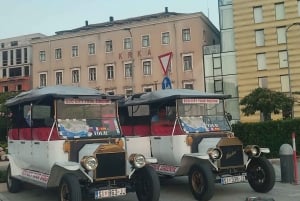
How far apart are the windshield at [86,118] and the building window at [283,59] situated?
38893mm

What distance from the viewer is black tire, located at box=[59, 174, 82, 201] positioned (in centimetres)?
863

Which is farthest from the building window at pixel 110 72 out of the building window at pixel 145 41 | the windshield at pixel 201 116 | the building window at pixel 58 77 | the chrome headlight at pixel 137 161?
the chrome headlight at pixel 137 161

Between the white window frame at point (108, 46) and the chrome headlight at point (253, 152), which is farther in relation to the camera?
the white window frame at point (108, 46)

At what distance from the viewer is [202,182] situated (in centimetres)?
1015

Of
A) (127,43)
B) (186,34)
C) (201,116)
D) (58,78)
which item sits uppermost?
(186,34)

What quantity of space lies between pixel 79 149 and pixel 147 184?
1.68 meters

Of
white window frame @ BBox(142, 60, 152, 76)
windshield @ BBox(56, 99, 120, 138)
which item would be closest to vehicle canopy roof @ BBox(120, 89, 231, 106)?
windshield @ BBox(56, 99, 120, 138)

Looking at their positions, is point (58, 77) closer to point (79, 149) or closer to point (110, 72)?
point (110, 72)

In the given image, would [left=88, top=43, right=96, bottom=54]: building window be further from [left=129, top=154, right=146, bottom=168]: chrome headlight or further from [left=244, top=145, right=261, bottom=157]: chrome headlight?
[left=129, top=154, right=146, bottom=168]: chrome headlight

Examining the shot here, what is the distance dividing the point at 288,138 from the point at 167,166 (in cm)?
1043

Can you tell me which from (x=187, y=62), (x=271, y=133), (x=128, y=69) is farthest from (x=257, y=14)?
(x=271, y=133)

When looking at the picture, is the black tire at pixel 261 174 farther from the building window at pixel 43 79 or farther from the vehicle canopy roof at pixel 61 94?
the building window at pixel 43 79

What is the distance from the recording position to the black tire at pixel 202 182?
9.94m

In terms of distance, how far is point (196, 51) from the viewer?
50125mm
